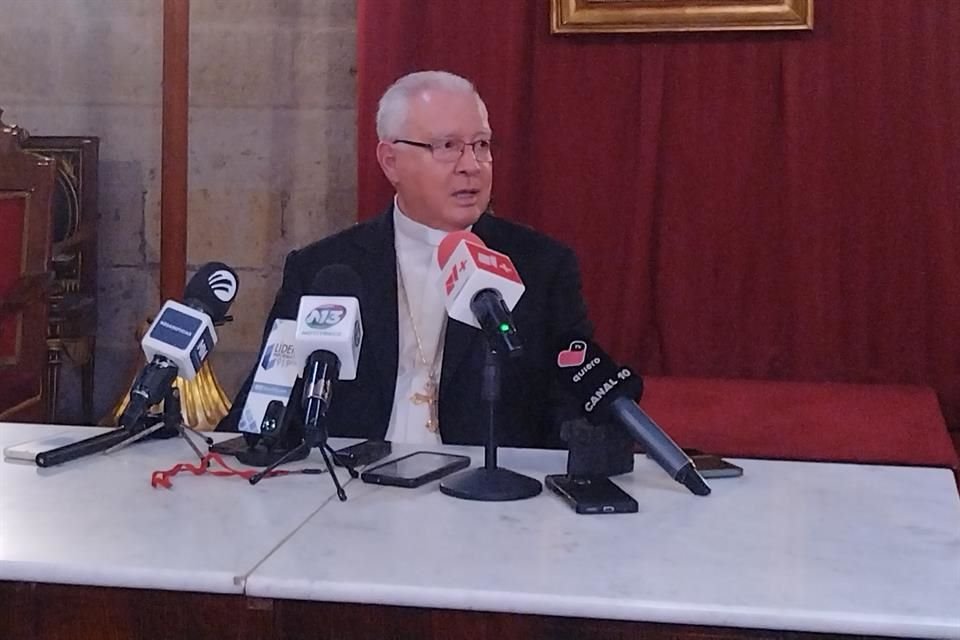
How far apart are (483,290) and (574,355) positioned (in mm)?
143

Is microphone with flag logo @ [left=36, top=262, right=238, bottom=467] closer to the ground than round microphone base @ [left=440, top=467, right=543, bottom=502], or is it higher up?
higher up

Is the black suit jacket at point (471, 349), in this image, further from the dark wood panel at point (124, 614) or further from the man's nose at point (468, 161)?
the dark wood panel at point (124, 614)

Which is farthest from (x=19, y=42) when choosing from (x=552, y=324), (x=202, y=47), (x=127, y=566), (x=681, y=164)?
(x=127, y=566)

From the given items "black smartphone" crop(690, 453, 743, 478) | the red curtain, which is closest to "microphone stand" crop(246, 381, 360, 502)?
"black smartphone" crop(690, 453, 743, 478)

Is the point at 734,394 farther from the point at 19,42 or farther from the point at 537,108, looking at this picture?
the point at 19,42

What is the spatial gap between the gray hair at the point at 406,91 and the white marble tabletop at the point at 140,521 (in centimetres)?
101

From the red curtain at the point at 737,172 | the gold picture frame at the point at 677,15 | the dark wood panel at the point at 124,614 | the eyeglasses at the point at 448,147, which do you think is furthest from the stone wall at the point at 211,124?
the dark wood panel at the point at 124,614

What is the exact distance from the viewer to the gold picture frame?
3.26 metres

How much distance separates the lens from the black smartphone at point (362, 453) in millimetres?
1646

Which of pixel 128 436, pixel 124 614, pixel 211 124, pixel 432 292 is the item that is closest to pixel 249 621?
pixel 124 614

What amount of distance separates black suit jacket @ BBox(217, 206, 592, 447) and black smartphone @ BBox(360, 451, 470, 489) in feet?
1.76

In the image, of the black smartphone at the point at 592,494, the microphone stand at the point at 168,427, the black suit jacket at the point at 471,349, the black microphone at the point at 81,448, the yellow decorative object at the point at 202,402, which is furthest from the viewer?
the yellow decorative object at the point at 202,402

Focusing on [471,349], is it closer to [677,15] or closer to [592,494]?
[592,494]

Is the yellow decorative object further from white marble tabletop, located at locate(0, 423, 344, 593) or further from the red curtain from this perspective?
white marble tabletop, located at locate(0, 423, 344, 593)
